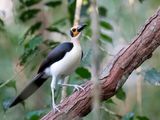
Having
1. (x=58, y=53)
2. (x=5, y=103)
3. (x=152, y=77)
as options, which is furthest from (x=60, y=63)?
(x=152, y=77)

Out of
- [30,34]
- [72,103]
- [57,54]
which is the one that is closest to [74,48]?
[57,54]

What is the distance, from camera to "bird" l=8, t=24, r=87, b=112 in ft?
10.7

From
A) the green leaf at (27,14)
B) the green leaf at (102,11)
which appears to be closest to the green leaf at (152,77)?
the green leaf at (102,11)

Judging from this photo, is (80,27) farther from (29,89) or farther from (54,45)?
(29,89)

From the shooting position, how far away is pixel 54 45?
146 inches

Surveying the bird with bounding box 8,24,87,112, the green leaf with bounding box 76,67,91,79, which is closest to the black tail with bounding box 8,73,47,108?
the bird with bounding box 8,24,87,112

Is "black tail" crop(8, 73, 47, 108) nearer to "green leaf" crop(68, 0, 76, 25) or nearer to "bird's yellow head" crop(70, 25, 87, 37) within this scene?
"bird's yellow head" crop(70, 25, 87, 37)

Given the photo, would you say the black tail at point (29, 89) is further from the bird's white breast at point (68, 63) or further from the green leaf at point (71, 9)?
the green leaf at point (71, 9)

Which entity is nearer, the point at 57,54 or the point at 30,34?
the point at 57,54

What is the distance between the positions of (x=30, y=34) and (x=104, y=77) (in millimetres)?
1317

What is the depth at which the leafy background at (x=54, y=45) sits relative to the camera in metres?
3.45

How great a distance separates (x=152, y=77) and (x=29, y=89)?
0.81m

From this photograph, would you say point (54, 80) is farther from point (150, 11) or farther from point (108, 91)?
point (150, 11)

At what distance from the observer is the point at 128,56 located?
282 cm
